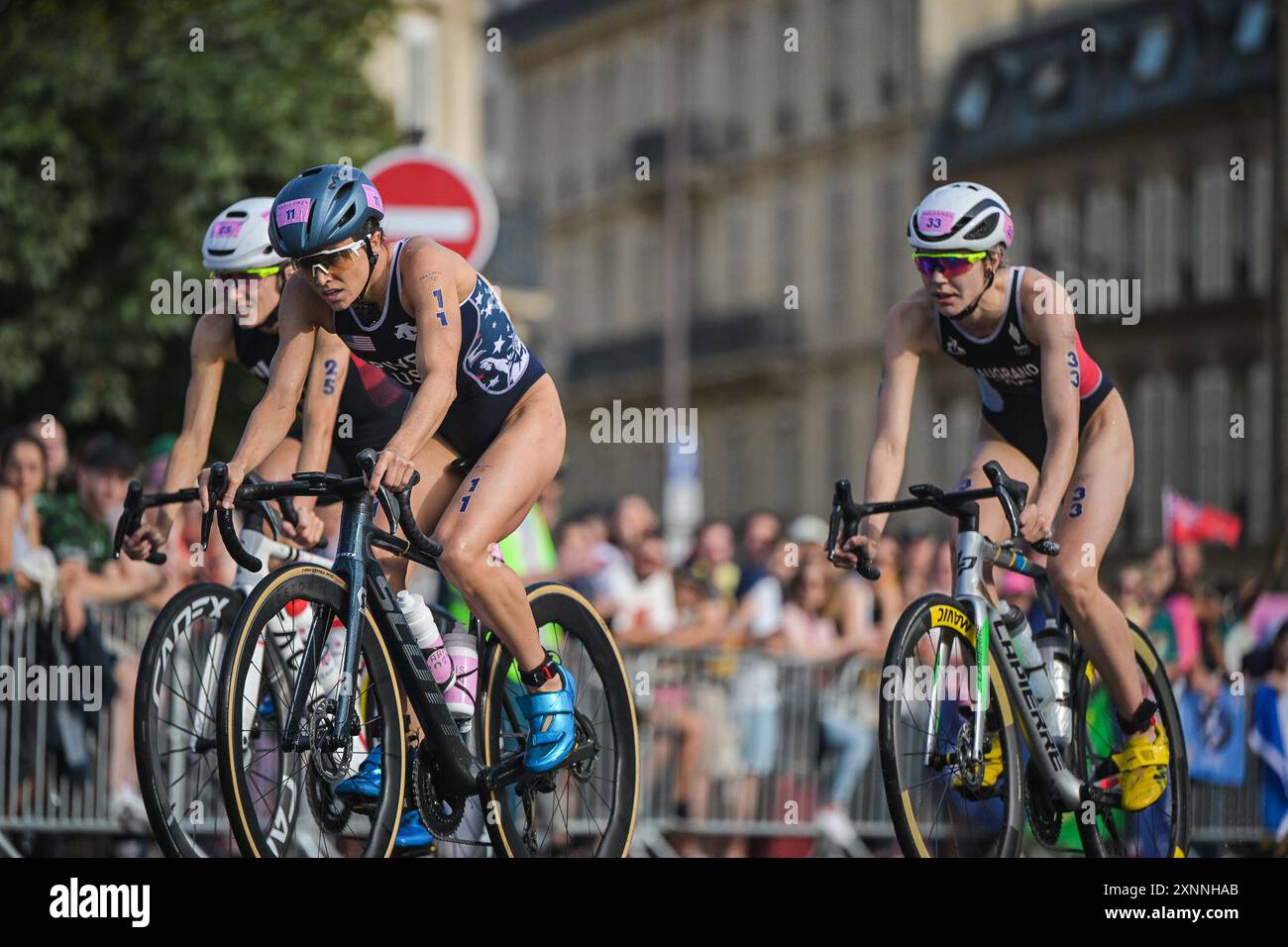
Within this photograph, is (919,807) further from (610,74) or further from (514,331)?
(610,74)

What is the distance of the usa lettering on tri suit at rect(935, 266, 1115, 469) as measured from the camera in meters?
9.41

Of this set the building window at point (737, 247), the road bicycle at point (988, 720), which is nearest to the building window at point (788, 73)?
the building window at point (737, 247)

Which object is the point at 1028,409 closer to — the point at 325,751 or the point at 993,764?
the point at 993,764

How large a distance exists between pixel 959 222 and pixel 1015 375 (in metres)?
0.75

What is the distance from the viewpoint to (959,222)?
9156mm

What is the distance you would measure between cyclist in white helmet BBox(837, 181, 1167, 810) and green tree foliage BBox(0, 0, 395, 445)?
47.4 ft

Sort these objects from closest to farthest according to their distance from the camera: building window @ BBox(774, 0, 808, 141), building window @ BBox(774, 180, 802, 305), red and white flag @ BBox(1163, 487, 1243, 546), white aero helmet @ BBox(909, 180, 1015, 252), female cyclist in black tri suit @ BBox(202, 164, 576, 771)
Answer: female cyclist in black tri suit @ BBox(202, 164, 576, 771) → white aero helmet @ BBox(909, 180, 1015, 252) → red and white flag @ BBox(1163, 487, 1243, 546) → building window @ BBox(774, 0, 808, 141) → building window @ BBox(774, 180, 802, 305)

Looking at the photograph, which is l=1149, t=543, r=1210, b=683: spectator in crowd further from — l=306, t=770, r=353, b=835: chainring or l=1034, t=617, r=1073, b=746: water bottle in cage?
l=306, t=770, r=353, b=835: chainring

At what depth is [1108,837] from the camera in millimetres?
9859

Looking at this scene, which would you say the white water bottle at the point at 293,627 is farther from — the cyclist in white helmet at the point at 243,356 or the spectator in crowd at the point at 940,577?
the spectator in crowd at the point at 940,577

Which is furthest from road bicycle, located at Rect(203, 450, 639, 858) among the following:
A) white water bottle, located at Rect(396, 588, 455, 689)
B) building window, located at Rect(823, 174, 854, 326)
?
building window, located at Rect(823, 174, 854, 326)

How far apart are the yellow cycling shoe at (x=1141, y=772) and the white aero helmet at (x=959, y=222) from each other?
1.99 m

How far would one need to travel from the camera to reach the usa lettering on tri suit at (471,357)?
8.62m
